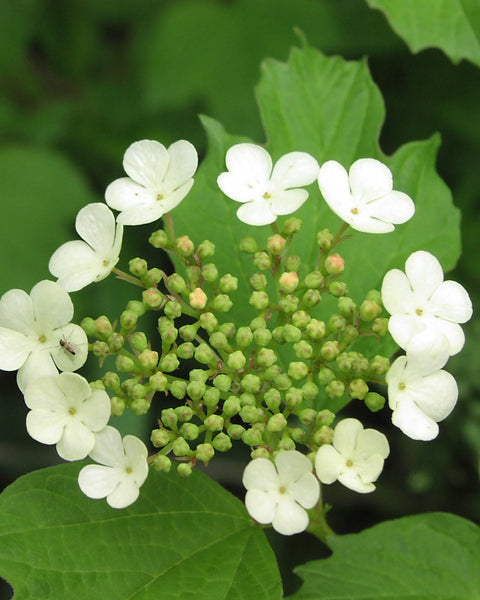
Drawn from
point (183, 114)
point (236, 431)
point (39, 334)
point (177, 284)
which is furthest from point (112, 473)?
point (183, 114)

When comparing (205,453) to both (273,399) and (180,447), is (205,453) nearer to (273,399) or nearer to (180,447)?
(180,447)

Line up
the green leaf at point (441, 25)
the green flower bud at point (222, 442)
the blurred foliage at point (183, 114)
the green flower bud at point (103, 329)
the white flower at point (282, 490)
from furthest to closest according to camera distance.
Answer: the blurred foliage at point (183, 114) → the green leaf at point (441, 25) → the green flower bud at point (103, 329) → the green flower bud at point (222, 442) → the white flower at point (282, 490)

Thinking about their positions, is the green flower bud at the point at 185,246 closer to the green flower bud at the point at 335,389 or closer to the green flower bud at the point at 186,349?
the green flower bud at the point at 186,349

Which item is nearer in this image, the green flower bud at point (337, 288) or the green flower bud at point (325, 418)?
the green flower bud at point (325, 418)

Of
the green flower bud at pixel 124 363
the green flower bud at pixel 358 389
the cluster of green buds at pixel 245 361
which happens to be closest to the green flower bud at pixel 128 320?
the cluster of green buds at pixel 245 361

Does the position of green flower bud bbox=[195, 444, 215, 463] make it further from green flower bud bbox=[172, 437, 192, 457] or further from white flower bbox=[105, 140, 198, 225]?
white flower bbox=[105, 140, 198, 225]

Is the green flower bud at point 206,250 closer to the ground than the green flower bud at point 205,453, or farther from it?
farther from it

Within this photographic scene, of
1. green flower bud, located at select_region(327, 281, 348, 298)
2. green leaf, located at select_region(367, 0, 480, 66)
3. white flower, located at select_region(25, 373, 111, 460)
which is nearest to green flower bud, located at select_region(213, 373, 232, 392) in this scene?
white flower, located at select_region(25, 373, 111, 460)
